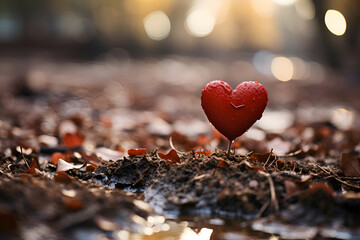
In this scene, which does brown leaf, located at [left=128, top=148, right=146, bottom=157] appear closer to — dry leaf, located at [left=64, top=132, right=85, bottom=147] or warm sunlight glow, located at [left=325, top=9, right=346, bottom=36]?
dry leaf, located at [left=64, top=132, right=85, bottom=147]

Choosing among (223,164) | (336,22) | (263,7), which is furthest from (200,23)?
(223,164)

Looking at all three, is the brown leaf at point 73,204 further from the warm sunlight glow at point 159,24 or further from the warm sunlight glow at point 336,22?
the warm sunlight glow at point 159,24

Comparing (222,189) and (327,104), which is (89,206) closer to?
(222,189)

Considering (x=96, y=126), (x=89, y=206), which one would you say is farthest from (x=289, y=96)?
(x=89, y=206)

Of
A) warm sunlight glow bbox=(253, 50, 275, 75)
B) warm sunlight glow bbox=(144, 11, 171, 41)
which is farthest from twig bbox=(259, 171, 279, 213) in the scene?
warm sunlight glow bbox=(144, 11, 171, 41)

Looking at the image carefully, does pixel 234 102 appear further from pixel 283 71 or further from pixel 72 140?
pixel 283 71
